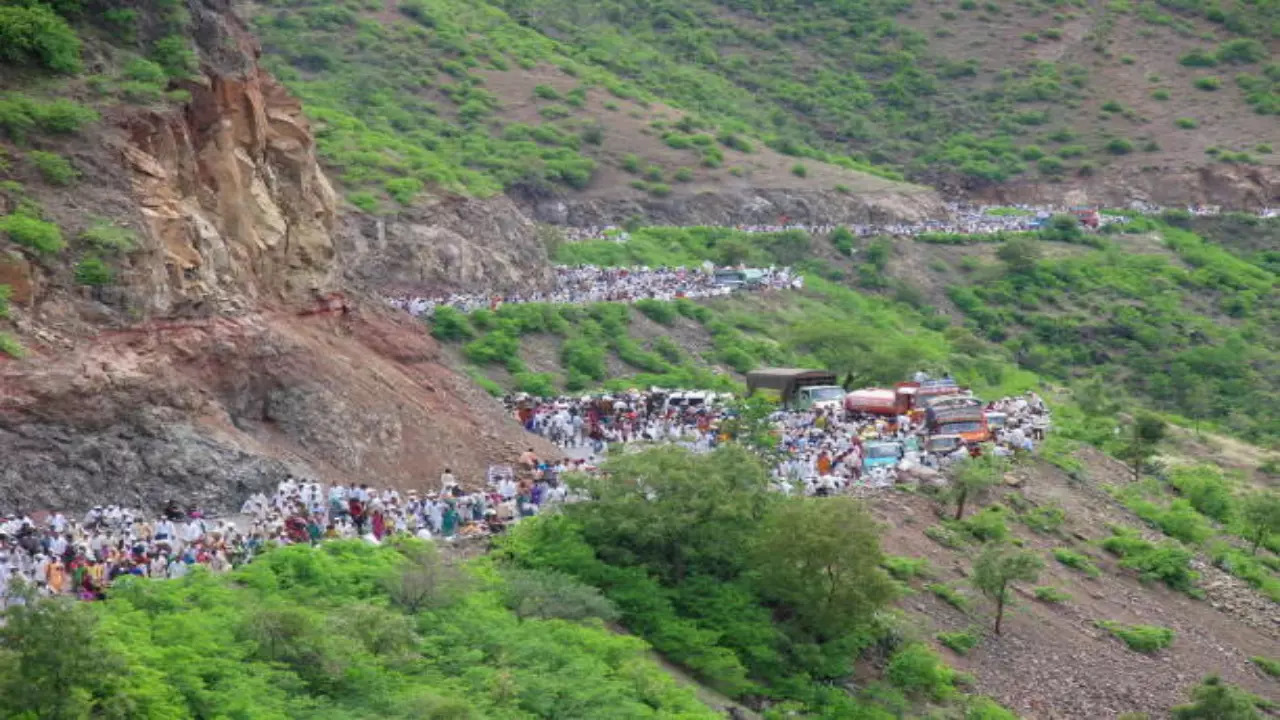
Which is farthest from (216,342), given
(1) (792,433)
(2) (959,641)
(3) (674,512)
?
(2) (959,641)

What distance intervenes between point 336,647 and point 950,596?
1743 centimetres

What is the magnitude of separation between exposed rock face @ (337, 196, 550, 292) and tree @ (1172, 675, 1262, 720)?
2982 centimetres

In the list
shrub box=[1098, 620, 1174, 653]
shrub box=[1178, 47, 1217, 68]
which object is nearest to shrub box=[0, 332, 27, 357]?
shrub box=[1098, 620, 1174, 653]

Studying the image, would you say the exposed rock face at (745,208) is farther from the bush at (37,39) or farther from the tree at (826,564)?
the tree at (826,564)

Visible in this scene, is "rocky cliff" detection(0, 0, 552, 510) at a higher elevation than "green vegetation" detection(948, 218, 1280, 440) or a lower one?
higher

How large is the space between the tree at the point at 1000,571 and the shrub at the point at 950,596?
0.44 metres

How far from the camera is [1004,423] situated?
55.1 metres

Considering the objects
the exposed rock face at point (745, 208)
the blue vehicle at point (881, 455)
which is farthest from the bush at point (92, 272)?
the exposed rock face at point (745, 208)

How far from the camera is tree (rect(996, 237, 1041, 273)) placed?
93312 millimetres

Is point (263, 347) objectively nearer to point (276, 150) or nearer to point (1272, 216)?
point (276, 150)

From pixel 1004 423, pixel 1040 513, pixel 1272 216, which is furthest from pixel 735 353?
pixel 1272 216

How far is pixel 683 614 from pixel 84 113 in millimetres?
16040

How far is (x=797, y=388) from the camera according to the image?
56844 millimetres

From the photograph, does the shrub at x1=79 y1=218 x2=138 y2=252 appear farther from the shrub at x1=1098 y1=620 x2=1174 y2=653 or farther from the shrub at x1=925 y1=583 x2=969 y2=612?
the shrub at x1=1098 y1=620 x2=1174 y2=653
